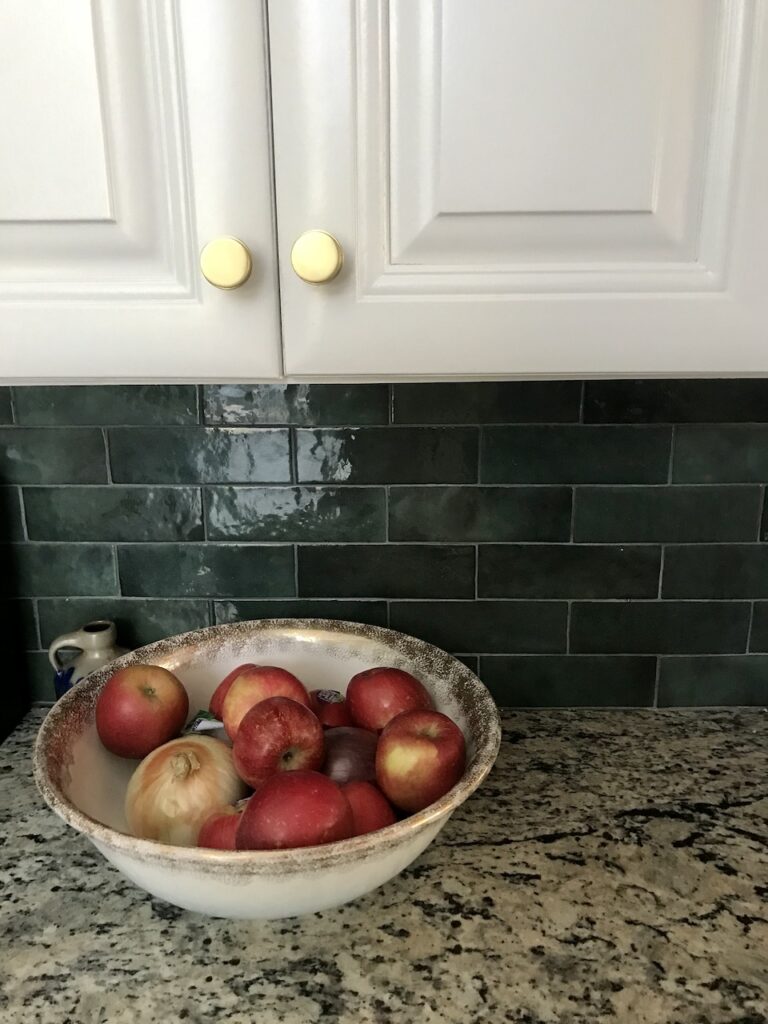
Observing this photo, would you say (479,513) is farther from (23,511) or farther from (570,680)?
(23,511)

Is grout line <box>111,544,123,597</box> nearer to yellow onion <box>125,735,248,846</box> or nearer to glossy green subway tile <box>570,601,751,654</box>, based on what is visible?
yellow onion <box>125,735,248,846</box>

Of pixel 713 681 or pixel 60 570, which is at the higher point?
pixel 60 570

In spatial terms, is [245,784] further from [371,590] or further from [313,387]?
[313,387]

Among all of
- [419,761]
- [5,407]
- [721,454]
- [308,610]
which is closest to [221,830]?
[419,761]

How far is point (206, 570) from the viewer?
1023 mm

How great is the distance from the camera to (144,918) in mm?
704

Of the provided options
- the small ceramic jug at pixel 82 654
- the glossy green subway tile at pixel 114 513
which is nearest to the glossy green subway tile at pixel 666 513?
the glossy green subway tile at pixel 114 513

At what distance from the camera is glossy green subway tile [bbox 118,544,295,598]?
40.0 inches

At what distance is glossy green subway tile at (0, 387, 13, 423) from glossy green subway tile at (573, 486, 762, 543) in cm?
71

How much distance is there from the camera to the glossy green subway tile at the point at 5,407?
969 millimetres

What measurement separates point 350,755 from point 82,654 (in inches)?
16.2

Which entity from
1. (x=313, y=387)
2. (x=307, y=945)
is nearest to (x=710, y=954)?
(x=307, y=945)

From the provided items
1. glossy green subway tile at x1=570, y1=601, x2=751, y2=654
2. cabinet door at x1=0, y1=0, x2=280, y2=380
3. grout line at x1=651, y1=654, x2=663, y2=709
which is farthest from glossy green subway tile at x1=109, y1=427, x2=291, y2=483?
grout line at x1=651, y1=654, x2=663, y2=709

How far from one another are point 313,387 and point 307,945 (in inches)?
23.5
